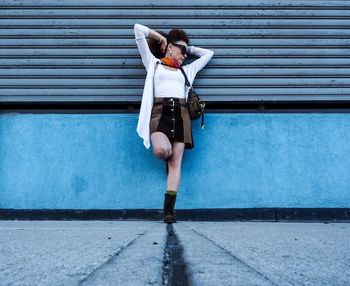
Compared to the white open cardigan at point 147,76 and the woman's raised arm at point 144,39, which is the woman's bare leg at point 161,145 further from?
the woman's raised arm at point 144,39

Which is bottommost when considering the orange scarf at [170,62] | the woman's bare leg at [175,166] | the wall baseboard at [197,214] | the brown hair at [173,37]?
the wall baseboard at [197,214]

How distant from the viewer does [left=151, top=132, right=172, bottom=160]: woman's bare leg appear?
3479 mm

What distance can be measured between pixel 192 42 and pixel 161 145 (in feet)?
4.62

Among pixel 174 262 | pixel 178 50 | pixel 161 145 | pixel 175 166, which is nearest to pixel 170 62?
pixel 178 50

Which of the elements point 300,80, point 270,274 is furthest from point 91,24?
point 270,274

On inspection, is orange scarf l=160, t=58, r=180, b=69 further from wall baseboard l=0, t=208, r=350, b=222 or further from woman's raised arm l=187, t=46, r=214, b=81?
wall baseboard l=0, t=208, r=350, b=222

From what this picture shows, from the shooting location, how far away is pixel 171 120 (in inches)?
143

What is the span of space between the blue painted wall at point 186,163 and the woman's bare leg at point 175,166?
38 centimetres

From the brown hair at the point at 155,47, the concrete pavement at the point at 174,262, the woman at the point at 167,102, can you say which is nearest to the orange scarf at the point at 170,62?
the woman at the point at 167,102

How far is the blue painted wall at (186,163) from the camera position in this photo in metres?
3.93

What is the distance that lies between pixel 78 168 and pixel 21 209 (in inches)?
29.1

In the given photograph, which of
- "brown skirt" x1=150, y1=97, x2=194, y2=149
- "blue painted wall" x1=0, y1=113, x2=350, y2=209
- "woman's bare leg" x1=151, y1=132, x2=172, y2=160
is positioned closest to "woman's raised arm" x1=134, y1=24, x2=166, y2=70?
"brown skirt" x1=150, y1=97, x2=194, y2=149

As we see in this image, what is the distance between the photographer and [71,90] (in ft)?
13.5

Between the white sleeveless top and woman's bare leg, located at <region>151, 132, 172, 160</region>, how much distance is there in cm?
45
